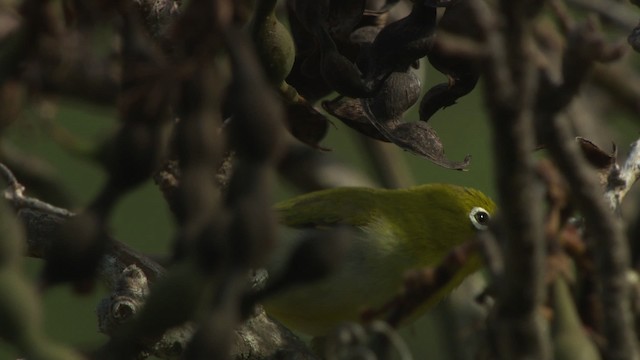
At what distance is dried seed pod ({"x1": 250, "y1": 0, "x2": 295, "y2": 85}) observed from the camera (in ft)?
4.97

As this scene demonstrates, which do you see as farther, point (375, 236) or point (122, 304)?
point (375, 236)

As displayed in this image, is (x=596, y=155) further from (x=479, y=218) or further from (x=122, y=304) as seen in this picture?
(x=479, y=218)

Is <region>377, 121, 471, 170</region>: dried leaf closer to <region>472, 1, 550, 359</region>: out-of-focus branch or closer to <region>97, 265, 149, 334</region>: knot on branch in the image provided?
<region>97, 265, 149, 334</region>: knot on branch

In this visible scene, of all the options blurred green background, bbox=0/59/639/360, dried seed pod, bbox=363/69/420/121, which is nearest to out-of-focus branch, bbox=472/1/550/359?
dried seed pod, bbox=363/69/420/121

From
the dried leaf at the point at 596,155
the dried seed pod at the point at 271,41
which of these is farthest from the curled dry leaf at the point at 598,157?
the dried seed pod at the point at 271,41

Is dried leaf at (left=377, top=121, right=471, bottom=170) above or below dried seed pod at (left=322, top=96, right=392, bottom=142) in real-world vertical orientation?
above

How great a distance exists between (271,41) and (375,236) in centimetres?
228

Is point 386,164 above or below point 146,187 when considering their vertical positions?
above

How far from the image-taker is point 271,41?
1.56 m

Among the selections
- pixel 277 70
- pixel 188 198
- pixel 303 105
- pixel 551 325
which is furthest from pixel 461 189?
pixel 188 198

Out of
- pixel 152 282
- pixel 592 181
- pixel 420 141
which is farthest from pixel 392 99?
pixel 592 181

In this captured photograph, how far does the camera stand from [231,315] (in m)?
0.83

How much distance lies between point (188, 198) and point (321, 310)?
2775 millimetres

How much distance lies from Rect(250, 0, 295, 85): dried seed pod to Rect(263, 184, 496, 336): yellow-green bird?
1.95 meters
